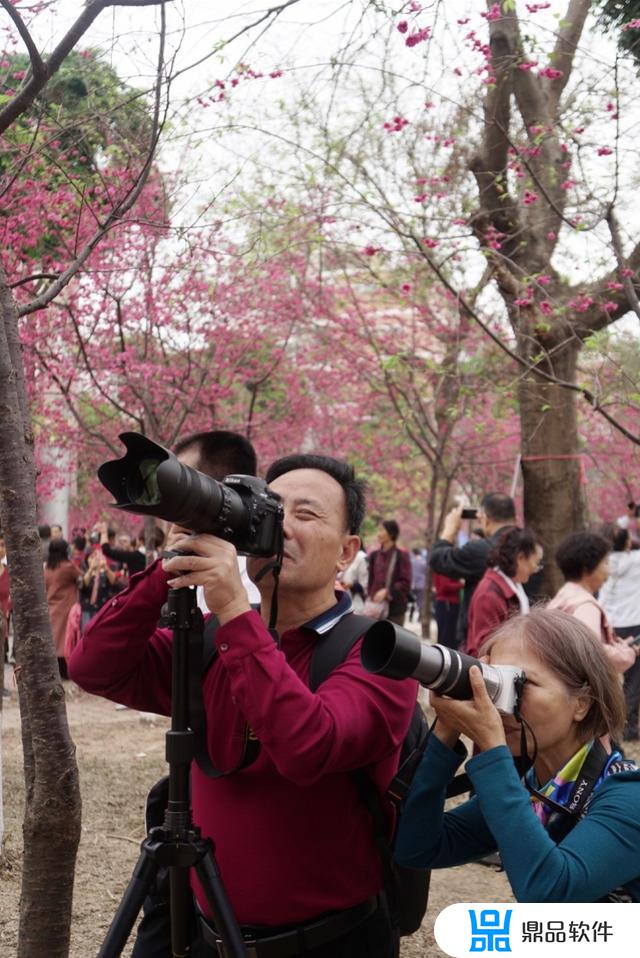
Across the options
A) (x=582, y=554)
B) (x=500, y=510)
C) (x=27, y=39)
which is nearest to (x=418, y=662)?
(x=27, y=39)

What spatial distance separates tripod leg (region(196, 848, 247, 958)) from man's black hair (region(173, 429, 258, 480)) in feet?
4.55

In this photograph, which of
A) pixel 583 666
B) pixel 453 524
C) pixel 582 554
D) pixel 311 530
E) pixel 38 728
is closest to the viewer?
pixel 583 666

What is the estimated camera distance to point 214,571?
179cm

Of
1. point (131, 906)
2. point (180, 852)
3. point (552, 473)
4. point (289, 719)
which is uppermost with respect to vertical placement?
point (552, 473)

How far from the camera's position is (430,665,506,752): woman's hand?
70.9 inches

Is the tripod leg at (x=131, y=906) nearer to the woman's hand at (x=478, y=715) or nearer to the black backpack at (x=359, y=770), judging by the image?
the black backpack at (x=359, y=770)

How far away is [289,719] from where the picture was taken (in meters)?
1.77

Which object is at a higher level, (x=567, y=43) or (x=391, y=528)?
(x=567, y=43)

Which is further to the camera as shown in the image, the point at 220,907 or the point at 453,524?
the point at 453,524

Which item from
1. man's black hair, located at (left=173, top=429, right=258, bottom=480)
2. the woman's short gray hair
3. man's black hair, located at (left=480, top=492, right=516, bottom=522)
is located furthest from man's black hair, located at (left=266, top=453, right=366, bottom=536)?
man's black hair, located at (left=480, top=492, right=516, bottom=522)

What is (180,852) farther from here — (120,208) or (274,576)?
(120,208)

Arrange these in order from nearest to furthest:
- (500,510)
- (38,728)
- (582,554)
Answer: (38,728)
(582,554)
(500,510)

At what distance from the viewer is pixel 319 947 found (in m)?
1.96

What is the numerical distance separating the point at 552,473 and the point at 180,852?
658 cm
